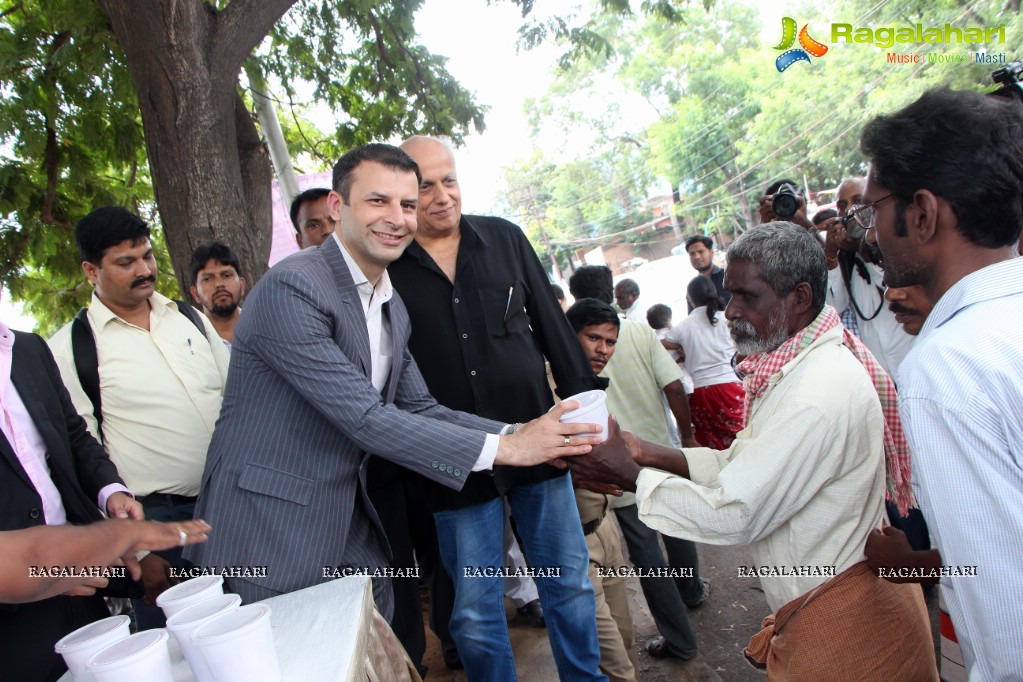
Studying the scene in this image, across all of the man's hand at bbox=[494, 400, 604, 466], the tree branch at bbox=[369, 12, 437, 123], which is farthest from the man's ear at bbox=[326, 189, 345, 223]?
the tree branch at bbox=[369, 12, 437, 123]

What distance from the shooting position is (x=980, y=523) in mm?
1191

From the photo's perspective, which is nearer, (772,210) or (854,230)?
(854,230)

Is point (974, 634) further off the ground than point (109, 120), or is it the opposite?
point (109, 120)

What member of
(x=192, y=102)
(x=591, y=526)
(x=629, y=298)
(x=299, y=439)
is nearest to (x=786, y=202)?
(x=591, y=526)

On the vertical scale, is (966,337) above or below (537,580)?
above

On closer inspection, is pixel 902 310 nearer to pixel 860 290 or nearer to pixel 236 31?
pixel 860 290

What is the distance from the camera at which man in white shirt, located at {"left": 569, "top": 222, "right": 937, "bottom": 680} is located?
1.84 m

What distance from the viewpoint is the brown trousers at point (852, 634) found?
185cm

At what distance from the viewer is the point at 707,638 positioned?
12.3ft

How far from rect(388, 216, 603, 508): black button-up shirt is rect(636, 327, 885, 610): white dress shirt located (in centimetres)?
90

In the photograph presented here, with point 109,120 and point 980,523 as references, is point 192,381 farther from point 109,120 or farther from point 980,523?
point 109,120

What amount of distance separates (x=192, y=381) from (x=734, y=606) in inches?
128

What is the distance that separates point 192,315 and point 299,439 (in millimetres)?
1553

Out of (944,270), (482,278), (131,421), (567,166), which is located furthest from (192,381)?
(567,166)
